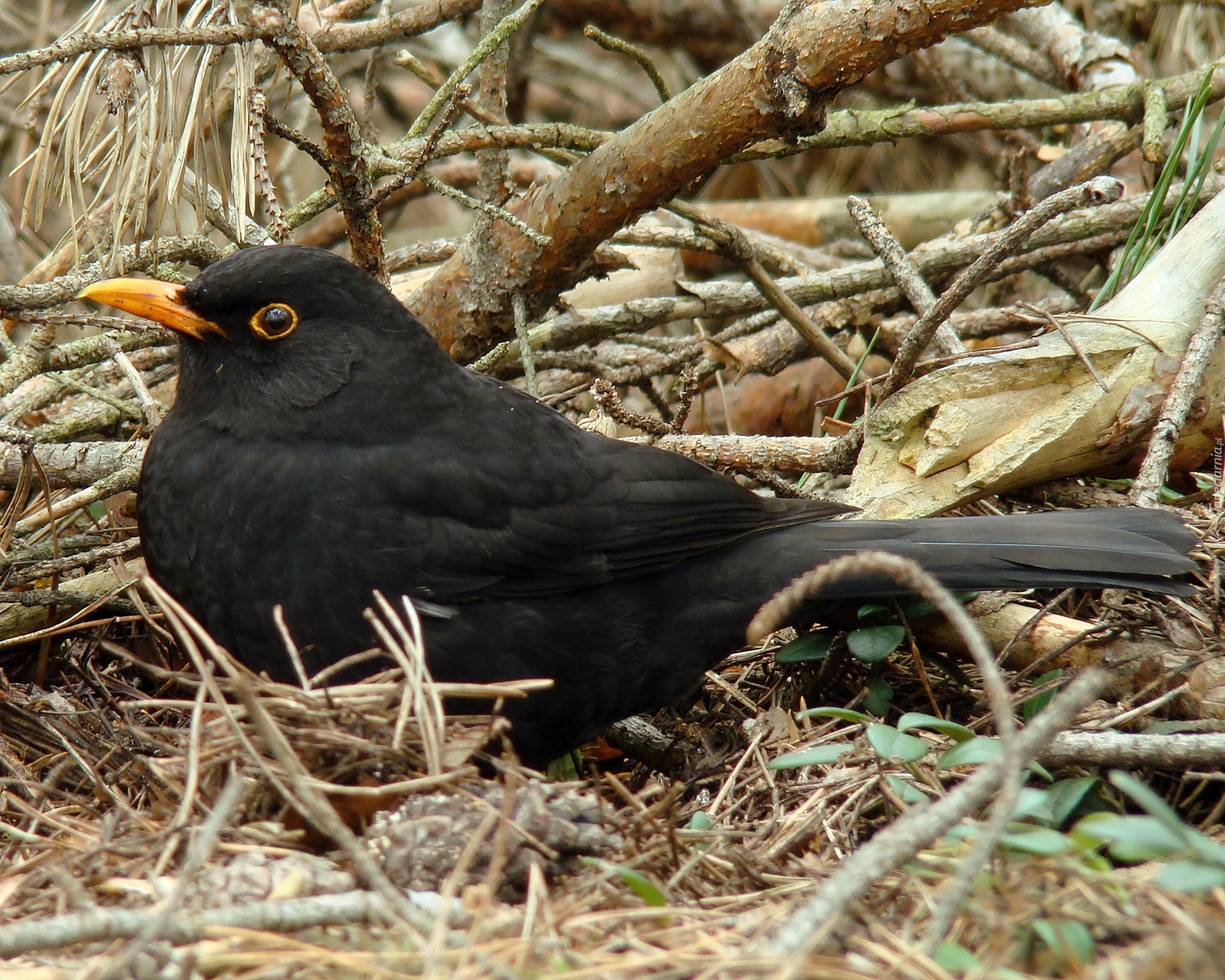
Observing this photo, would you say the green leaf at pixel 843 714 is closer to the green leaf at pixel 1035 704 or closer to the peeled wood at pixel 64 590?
the green leaf at pixel 1035 704

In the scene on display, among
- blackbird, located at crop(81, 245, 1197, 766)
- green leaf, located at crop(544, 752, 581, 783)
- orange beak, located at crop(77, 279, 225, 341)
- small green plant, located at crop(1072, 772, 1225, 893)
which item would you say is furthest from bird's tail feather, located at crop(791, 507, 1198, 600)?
orange beak, located at crop(77, 279, 225, 341)

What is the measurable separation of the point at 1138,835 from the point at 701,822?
0.92 m

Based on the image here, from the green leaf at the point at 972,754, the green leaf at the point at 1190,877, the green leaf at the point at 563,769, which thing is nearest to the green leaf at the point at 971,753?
the green leaf at the point at 972,754

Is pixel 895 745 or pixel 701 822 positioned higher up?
pixel 895 745

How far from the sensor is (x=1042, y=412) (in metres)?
3.16

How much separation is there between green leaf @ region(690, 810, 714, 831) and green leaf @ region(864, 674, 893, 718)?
2.33ft

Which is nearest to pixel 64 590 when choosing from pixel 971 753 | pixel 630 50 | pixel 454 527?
pixel 454 527

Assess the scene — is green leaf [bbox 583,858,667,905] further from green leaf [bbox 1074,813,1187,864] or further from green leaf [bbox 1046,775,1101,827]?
green leaf [bbox 1046,775,1101,827]

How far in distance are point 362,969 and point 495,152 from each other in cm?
274

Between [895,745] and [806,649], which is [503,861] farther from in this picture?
[806,649]

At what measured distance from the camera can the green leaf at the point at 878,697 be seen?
9.17ft

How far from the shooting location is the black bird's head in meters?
2.79

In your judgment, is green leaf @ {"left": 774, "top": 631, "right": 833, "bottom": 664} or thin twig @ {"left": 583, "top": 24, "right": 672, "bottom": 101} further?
thin twig @ {"left": 583, "top": 24, "right": 672, "bottom": 101}

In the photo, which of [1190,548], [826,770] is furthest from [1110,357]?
[826,770]
